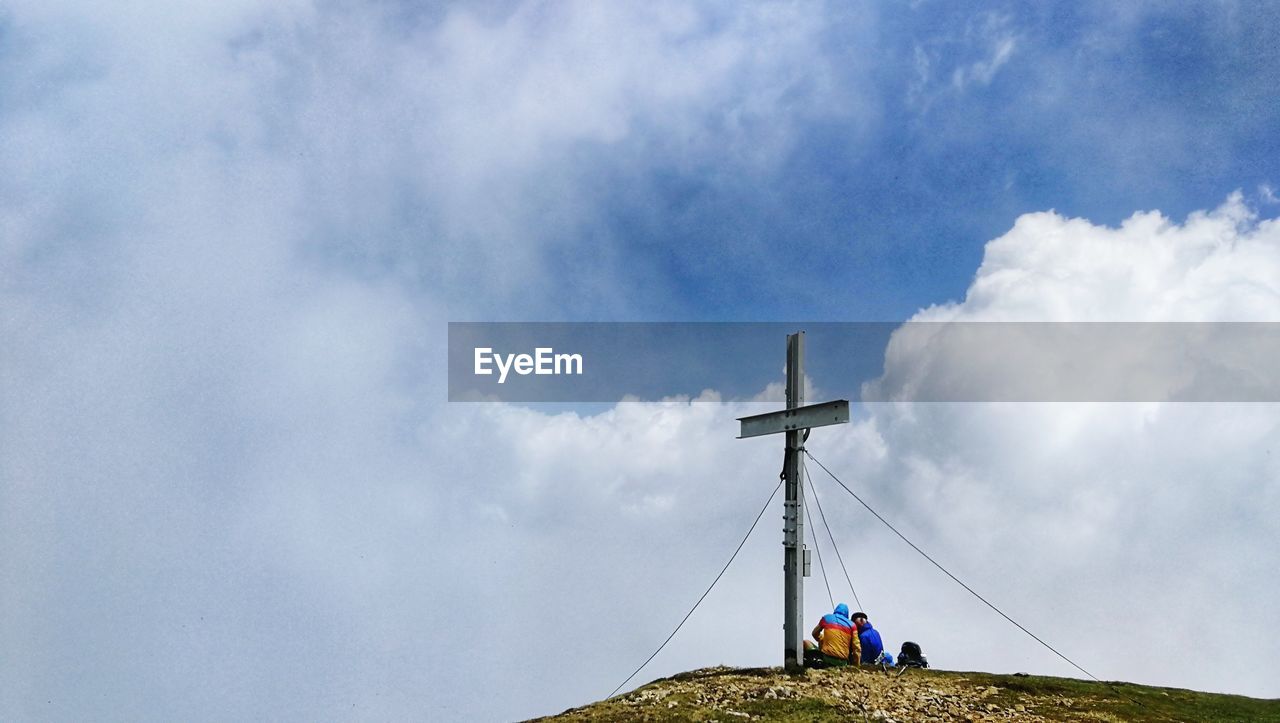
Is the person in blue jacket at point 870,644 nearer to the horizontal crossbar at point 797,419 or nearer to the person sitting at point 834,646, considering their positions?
the person sitting at point 834,646

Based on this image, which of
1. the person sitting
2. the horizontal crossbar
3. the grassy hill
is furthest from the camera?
the person sitting

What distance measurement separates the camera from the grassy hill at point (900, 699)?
62.0 feet

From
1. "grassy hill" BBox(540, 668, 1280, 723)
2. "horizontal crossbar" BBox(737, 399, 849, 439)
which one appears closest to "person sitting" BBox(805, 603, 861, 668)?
"grassy hill" BBox(540, 668, 1280, 723)

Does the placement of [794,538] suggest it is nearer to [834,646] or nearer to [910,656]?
[834,646]

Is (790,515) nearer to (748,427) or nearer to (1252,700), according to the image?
(748,427)

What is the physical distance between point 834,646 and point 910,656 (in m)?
4.18

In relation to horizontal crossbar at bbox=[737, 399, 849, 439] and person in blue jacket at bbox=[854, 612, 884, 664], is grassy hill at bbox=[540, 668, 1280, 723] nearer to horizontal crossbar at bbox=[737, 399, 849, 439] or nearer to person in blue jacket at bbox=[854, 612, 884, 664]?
person in blue jacket at bbox=[854, 612, 884, 664]

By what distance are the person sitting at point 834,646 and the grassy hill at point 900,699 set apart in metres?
0.73

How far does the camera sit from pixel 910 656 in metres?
26.1

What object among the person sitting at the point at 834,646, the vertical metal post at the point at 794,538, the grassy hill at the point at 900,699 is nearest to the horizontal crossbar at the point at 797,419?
the vertical metal post at the point at 794,538

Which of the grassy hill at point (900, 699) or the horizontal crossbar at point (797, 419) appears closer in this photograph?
the grassy hill at point (900, 699)

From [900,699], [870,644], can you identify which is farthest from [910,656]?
[900,699]

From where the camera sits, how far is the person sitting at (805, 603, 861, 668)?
23.1 meters

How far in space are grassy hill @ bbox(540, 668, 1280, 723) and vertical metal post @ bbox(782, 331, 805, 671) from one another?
2.27 ft
